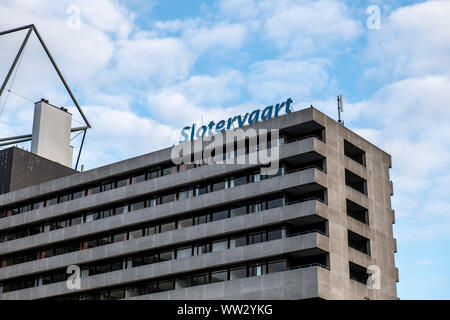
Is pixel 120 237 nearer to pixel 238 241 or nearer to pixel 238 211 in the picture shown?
pixel 238 211

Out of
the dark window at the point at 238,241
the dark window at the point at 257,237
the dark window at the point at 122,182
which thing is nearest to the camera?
the dark window at the point at 257,237

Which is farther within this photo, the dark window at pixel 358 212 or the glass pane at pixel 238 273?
the dark window at pixel 358 212

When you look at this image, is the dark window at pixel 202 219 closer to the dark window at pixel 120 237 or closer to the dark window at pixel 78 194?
the dark window at pixel 120 237

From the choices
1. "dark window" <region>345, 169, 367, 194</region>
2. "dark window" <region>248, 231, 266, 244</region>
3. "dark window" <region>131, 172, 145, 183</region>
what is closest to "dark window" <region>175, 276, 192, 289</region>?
"dark window" <region>248, 231, 266, 244</region>

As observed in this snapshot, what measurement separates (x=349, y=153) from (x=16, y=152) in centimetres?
4989

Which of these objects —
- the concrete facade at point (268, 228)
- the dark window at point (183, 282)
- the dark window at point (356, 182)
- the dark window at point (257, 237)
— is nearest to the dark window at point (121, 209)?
the concrete facade at point (268, 228)

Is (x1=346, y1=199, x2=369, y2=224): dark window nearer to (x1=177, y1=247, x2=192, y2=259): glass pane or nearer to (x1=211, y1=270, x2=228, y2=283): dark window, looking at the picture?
(x1=211, y1=270, x2=228, y2=283): dark window

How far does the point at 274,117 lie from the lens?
279ft

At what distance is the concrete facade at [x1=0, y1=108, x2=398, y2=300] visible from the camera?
7775 centimetres

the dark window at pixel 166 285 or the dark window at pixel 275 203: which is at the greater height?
the dark window at pixel 275 203

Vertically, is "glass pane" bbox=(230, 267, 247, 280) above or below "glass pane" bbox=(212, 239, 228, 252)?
below

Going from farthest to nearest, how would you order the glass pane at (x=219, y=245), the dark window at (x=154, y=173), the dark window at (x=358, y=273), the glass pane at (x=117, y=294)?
the dark window at (x=154, y=173) < the glass pane at (x=117, y=294) < the glass pane at (x=219, y=245) < the dark window at (x=358, y=273)

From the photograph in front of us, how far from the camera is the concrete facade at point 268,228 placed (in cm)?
7775

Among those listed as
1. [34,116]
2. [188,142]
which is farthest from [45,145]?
[188,142]
